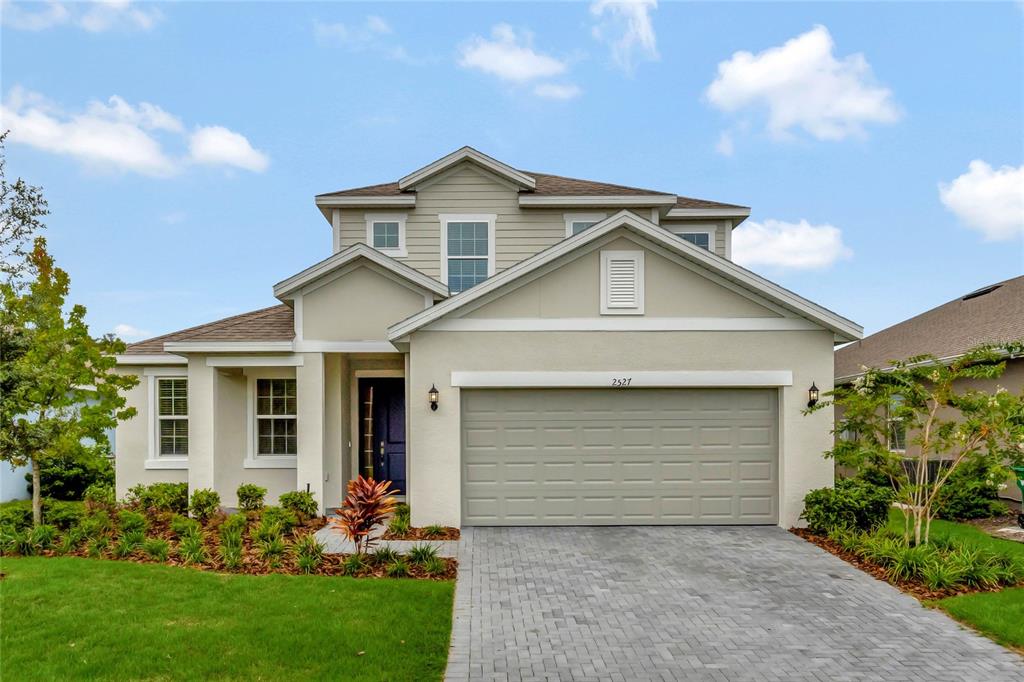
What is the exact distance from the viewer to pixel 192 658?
574 centimetres

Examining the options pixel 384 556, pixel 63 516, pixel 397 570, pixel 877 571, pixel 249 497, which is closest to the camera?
pixel 397 570

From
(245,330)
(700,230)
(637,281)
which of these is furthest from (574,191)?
(245,330)

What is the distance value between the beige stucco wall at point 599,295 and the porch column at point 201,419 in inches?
216

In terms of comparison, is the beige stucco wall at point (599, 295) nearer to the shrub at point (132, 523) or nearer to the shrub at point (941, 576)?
the shrub at point (941, 576)

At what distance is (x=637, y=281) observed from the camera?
1107 cm

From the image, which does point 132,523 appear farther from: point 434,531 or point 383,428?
point 383,428

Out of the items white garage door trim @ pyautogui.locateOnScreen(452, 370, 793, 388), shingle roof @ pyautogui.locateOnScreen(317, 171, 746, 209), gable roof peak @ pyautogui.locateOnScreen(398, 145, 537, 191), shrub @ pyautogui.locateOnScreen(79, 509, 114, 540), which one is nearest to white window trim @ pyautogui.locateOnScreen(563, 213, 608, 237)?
shingle roof @ pyautogui.locateOnScreen(317, 171, 746, 209)

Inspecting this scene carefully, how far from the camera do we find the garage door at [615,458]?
11.2 m

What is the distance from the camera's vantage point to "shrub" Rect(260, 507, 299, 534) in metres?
10.4

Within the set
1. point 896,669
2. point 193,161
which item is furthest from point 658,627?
point 193,161

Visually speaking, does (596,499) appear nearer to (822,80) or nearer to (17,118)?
(822,80)

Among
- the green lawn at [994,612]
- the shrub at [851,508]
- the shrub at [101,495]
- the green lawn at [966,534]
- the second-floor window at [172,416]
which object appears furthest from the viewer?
the second-floor window at [172,416]

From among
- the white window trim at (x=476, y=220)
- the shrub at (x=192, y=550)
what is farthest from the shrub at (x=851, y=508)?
the shrub at (x=192, y=550)

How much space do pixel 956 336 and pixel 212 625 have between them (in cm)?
1882
